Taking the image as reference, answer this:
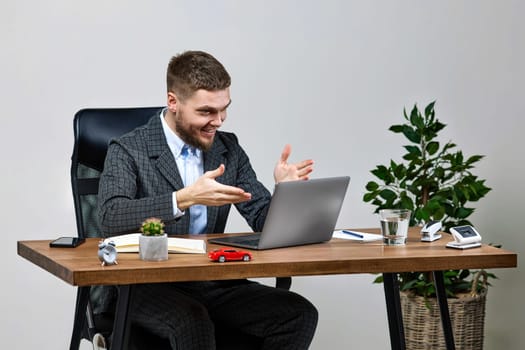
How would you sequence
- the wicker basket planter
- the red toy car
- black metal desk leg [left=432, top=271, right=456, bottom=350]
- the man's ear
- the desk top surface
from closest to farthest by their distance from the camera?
the desk top surface < the red toy car < black metal desk leg [left=432, top=271, right=456, bottom=350] < the man's ear < the wicker basket planter

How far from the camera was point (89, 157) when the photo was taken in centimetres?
289

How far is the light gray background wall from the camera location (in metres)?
3.83

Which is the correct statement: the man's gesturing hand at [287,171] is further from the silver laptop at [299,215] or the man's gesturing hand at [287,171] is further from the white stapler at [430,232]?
the white stapler at [430,232]

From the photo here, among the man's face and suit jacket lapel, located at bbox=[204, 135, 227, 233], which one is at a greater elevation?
the man's face

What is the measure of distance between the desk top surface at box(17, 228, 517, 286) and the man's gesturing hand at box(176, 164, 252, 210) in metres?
0.13

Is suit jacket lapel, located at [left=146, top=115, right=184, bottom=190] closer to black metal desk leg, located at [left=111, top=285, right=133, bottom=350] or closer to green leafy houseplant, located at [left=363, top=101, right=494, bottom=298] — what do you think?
black metal desk leg, located at [left=111, top=285, right=133, bottom=350]

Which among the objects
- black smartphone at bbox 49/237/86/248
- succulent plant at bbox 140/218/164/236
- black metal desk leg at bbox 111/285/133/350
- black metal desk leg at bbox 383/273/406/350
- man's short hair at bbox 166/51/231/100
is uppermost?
man's short hair at bbox 166/51/231/100

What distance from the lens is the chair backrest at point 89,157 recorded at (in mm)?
2873

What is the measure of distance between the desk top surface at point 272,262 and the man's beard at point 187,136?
1.50 feet

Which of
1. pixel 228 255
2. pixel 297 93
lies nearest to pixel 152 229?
pixel 228 255

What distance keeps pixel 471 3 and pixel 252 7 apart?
3.61ft

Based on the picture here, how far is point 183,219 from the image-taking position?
279 cm

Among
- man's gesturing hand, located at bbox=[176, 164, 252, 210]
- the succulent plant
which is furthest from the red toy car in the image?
man's gesturing hand, located at bbox=[176, 164, 252, 210]

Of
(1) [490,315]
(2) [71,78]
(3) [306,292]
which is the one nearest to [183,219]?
(2) [71,78]
